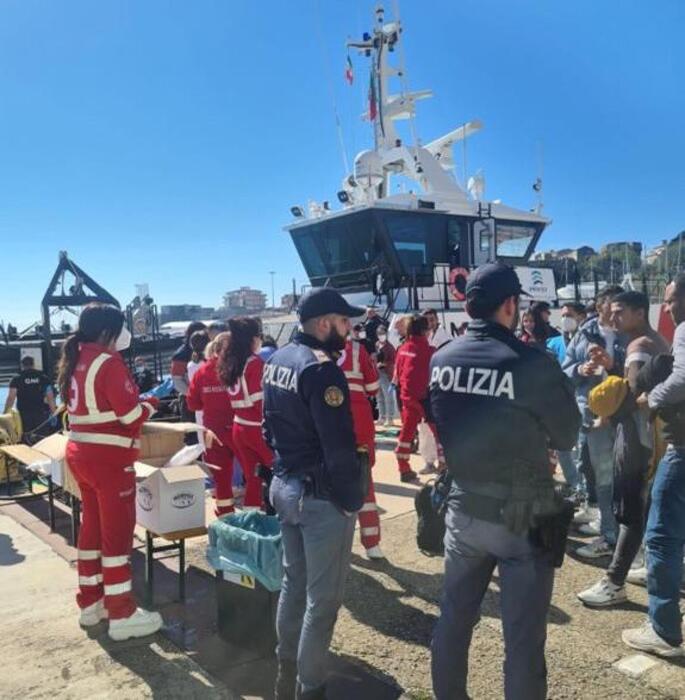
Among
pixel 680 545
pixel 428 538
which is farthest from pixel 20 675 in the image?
pixel 680 545

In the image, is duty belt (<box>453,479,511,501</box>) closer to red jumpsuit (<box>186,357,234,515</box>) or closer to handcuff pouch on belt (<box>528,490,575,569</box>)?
handcuff pouch on belt (<box>528,490,575,569</box>)

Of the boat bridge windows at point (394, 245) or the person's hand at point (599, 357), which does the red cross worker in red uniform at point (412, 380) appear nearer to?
the person's hand at point (599, 357)

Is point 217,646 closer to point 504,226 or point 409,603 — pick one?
point 409,603

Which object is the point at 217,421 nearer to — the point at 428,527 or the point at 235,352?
the point at 235,352

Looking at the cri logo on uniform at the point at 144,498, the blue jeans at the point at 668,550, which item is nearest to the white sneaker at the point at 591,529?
the blue jeans at the point at 668,550

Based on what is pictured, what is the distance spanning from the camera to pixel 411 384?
695 cm

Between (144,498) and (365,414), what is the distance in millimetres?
1702

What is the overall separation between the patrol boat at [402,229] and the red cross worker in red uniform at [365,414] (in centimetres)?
778

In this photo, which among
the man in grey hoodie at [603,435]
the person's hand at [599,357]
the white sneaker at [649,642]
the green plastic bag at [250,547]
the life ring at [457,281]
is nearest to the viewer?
the white sneaker at [649,642]

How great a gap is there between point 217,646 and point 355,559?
1476 millimetres

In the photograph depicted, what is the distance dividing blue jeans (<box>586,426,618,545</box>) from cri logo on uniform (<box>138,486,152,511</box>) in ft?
10.6

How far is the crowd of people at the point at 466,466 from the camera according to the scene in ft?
7.45

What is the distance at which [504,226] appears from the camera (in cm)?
1612

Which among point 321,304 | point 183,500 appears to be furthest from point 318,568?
point 183,500
